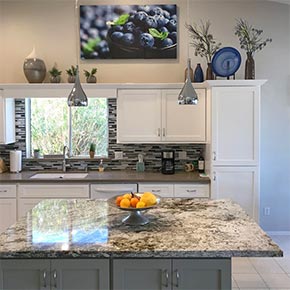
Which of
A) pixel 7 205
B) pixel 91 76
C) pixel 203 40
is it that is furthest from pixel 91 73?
pixel 7 205

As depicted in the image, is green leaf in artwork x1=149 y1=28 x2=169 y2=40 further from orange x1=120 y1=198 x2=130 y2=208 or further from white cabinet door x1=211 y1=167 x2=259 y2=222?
orange x1=120 y1=198 x2=130 y2=208

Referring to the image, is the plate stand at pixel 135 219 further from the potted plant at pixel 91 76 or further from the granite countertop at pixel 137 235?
the potted plant at pixel 91 76

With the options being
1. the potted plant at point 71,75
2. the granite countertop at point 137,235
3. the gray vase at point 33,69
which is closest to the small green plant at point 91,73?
the potted plant at point 71,75

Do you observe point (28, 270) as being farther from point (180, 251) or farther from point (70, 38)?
point (70, 38)

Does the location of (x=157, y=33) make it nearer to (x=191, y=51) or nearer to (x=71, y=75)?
(x=191, y=51)

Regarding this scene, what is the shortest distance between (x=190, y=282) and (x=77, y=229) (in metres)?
0.81

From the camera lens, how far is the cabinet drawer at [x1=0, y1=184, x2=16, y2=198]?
496 centimetres

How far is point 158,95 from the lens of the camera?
5227mm

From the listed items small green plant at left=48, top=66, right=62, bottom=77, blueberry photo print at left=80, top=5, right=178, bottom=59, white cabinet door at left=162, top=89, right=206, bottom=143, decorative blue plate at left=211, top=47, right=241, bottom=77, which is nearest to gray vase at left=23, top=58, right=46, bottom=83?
small green plant at left=48, top=66, right=62, bottom=77

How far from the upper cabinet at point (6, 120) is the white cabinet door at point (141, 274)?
10.7ft

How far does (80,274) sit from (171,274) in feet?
1.80

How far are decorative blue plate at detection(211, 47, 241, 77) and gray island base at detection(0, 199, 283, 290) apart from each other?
2.63 metres

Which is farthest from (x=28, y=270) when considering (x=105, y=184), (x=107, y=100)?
(x=107, y=100)

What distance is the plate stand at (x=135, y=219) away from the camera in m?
2.92
